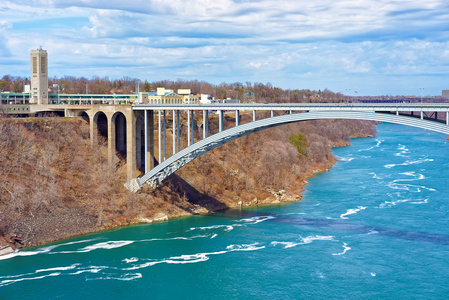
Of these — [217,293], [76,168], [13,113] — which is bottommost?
[217,293]

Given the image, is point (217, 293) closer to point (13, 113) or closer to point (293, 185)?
point (293, 185)

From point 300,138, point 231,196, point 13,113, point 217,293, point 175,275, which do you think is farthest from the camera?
point 300,138

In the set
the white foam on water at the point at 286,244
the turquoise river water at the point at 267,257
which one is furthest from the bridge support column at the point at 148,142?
the white foam on water at the point at 286,244

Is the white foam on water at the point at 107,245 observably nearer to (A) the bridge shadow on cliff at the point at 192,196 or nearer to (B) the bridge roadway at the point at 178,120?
(B) the bridge roadway at the point at 178,120

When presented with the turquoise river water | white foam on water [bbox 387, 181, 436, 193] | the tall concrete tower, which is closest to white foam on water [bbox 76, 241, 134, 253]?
the turquoise river water

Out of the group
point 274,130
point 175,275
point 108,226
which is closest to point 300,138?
point 274,130

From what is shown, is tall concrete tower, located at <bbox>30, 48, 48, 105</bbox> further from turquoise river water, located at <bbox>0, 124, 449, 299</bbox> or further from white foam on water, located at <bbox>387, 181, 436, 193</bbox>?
white foam on water, located at <bbox>387, 181, 436, 193</bbox>

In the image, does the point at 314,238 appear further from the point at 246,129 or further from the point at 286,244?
the point at 246,129
